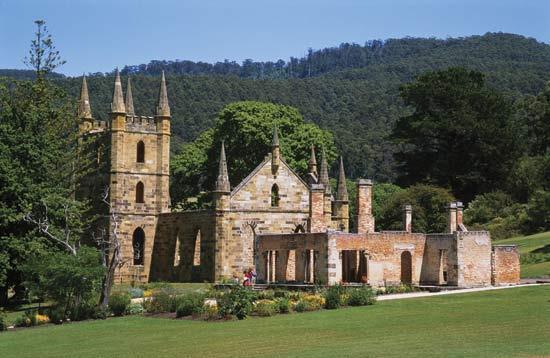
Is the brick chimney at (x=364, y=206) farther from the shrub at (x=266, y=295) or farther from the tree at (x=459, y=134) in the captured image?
the tree at (x=459, y=134)

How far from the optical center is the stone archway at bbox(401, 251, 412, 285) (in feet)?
151

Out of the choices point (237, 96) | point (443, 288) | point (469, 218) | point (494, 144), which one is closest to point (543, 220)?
point (469, 218)

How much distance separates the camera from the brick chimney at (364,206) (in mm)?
48969

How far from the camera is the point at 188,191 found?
266 feet

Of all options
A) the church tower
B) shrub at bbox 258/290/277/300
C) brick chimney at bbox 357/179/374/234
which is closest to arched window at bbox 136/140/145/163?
the church tower

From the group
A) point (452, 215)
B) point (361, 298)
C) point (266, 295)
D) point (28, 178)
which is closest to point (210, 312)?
point (266, 295)

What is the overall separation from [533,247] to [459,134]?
25.4 metres

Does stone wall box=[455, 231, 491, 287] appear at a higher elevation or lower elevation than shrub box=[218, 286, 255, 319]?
higher

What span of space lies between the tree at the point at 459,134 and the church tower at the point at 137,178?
27977mm

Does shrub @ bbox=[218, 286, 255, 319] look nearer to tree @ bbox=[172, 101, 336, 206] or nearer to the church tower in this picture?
the church tower

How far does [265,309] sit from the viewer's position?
35.7m

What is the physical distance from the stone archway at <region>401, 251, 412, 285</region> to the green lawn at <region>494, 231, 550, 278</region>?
631 cm

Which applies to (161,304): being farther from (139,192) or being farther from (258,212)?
(139,192)

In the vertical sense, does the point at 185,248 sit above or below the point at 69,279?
above
